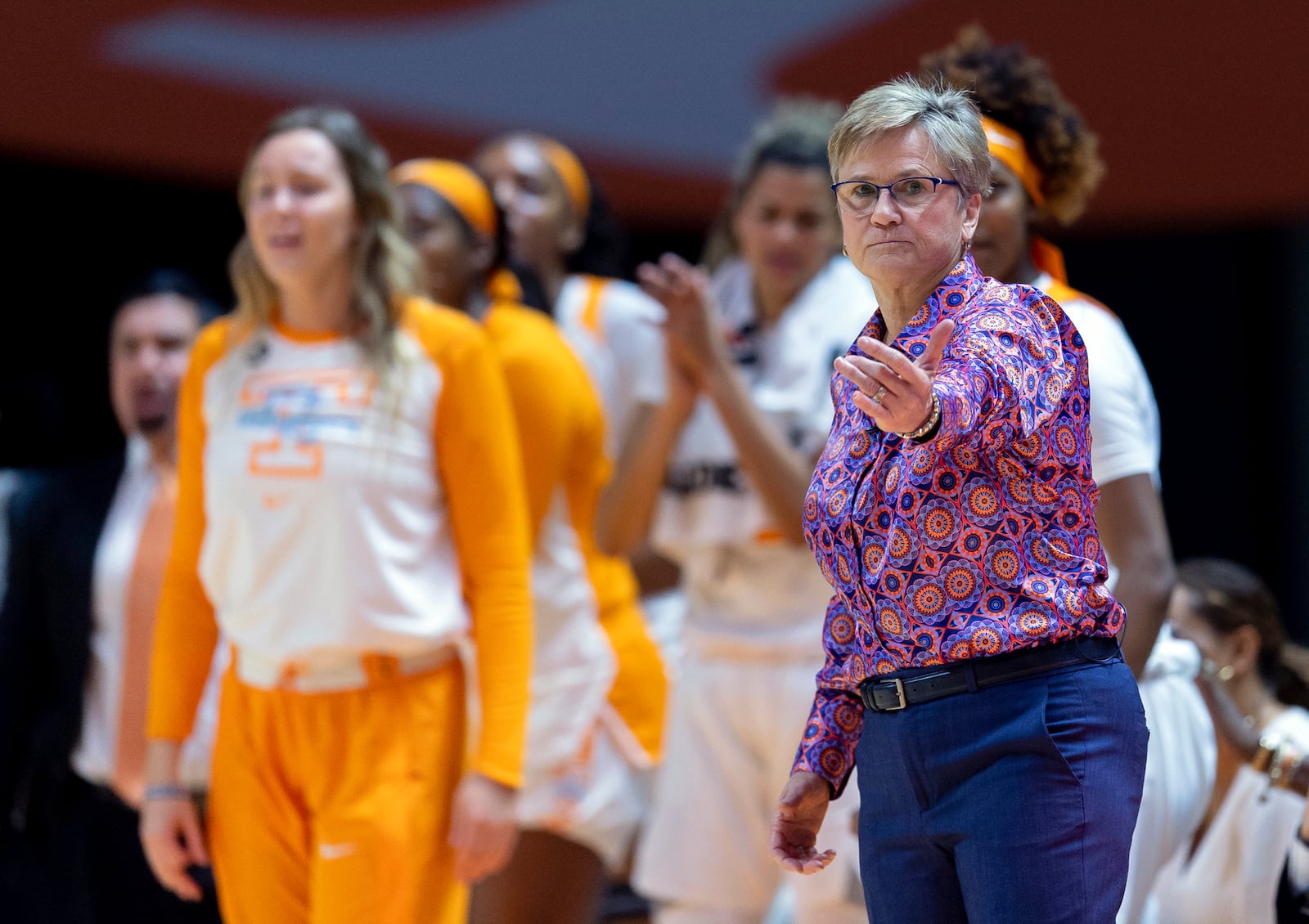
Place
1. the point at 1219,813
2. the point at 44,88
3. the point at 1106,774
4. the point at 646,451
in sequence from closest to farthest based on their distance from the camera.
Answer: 1. the point at 1106,774
2. the point at 1219,813
3. the point at 646,451
4. the point at 44,88

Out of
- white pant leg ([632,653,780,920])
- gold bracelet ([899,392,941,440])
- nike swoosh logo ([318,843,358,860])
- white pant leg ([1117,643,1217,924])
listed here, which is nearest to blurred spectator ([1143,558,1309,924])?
white pant leg ([1117,643,1217,924])

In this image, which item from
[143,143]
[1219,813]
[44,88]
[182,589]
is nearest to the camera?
[182,589]

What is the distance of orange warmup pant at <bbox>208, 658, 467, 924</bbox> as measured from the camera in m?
2.28

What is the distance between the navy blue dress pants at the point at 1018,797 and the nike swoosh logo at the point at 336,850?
92 cm

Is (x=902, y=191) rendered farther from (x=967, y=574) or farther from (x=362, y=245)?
(x=362, y=245)

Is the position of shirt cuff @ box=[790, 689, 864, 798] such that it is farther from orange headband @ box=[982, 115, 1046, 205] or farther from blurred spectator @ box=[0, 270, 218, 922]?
blurred spectator @ box=[0, 270, 218, 922]

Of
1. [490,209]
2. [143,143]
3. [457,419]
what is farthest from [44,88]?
[457,419]

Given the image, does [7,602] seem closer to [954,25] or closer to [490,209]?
[490,209]

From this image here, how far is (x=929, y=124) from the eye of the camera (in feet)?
5.26

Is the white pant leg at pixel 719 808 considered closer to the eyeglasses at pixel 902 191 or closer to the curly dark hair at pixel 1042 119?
the curly dark hair at pixel 1042 119

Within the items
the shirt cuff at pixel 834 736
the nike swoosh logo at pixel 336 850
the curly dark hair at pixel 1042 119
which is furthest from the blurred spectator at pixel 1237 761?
the nike swoosh logo at pixel 336 850

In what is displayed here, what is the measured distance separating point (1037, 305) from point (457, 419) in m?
1.08

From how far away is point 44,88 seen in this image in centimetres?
495

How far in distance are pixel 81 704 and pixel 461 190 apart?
1254 millimetres
